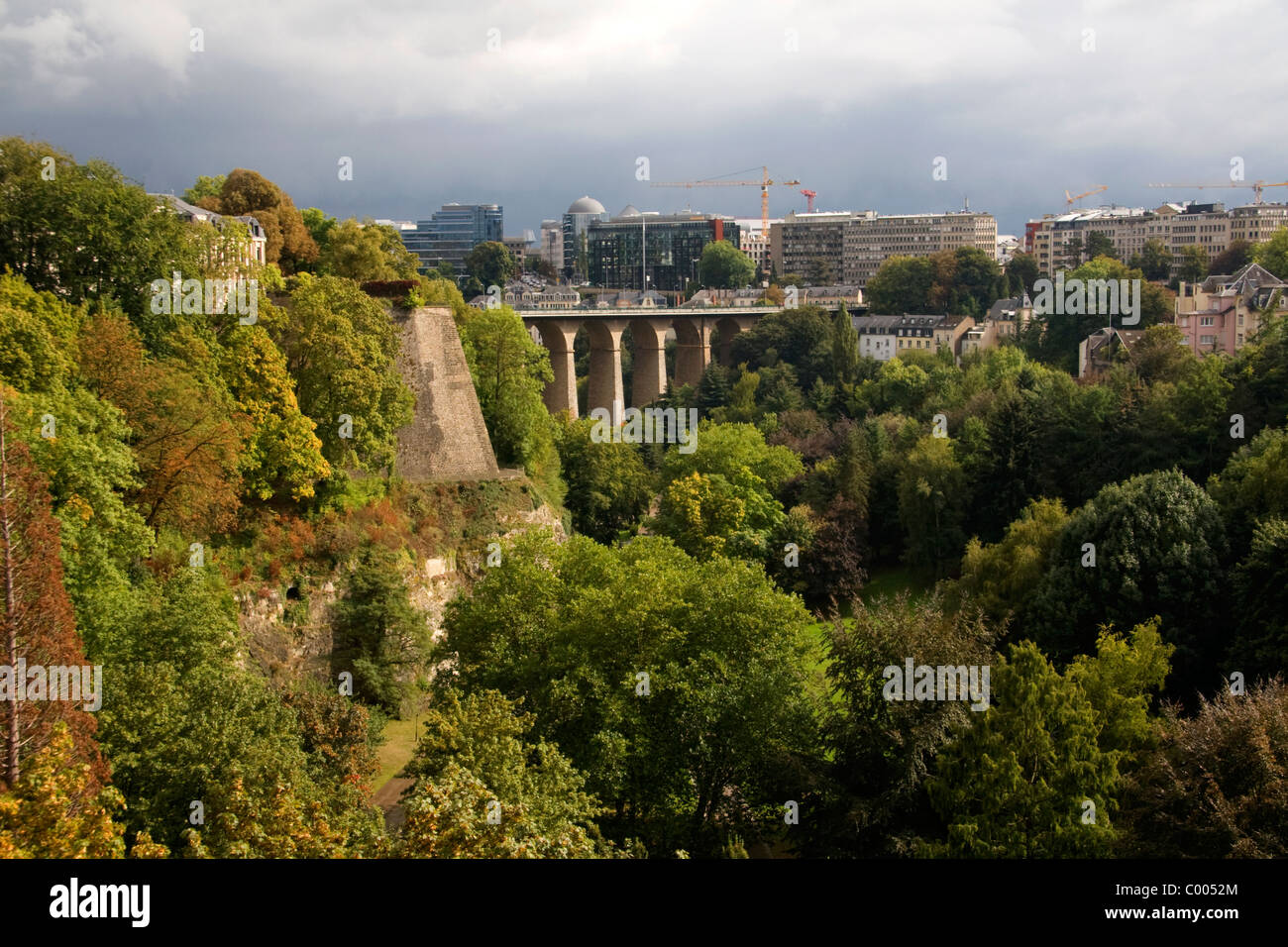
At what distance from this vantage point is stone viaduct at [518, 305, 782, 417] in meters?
67.6

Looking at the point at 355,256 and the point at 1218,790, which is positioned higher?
the point at 355,256

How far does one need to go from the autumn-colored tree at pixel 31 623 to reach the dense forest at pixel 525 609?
6 cm

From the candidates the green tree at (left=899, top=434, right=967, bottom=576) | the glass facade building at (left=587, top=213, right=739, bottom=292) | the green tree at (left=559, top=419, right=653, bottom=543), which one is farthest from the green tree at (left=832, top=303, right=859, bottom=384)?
the glass facade building at (left=587, top=213, right=739, bottom=292)

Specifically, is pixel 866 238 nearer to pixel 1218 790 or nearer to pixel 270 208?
pixel 270 208

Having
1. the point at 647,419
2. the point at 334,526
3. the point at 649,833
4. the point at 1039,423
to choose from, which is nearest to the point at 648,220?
the point at 647,419

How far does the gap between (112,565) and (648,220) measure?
14411 centimetres

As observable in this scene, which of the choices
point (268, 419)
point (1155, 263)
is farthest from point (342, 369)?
point (1155, 263)

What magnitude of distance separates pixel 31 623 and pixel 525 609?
32.7ft

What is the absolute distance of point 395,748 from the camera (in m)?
25.2

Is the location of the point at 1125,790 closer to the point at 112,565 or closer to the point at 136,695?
the point at 136,695

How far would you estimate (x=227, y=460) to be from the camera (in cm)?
2389

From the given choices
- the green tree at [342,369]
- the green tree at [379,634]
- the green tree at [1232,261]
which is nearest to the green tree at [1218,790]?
the green tree at [379,634]

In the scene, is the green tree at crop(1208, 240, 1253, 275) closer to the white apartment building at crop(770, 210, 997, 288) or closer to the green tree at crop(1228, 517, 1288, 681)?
the white apartment building at crop(770, 210, 997, 288)

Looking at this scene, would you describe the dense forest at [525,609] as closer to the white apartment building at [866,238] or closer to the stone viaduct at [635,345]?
the stone viaduct at [635,345]
